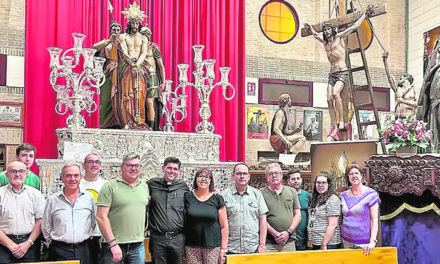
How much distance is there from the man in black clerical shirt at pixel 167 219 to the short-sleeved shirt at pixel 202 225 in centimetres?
7

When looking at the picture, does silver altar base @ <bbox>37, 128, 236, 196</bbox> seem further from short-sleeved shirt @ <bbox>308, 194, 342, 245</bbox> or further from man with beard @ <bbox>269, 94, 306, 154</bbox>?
short-sleeved shirt @ <bbox>308, 194, 342, 245</bbox>

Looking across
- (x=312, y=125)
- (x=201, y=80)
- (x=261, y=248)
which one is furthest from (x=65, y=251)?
(x=312, y=125)

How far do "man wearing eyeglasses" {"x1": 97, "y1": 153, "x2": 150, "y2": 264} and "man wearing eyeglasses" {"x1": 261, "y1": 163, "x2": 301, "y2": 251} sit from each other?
1202 millimetres

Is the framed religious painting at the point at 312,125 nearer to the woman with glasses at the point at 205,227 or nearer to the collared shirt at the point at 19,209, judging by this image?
the woman with glasses at the point at 205,227

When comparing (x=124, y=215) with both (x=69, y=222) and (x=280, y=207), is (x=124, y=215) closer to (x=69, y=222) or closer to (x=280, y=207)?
(x=69, y=222)

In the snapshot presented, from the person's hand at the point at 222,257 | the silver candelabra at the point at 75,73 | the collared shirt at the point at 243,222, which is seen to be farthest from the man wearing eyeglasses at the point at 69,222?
the silver candelabra at the point at 75,73

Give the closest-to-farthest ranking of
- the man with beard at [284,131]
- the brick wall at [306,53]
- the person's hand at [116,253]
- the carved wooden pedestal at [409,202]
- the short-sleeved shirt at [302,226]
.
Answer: the person's hand at [116,253] → the short-sleeved shirt at [302,226] → the carved wooden pedestal at [409,202] → the man with beard at [284,131] → the brick wall at [306,53]

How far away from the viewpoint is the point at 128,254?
15.2ft

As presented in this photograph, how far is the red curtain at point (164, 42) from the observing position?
8.87 metres

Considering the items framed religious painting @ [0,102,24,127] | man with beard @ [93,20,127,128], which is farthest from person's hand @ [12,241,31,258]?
framed religious painting @ [0,102,24,127]

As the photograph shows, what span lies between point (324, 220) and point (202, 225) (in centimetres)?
122

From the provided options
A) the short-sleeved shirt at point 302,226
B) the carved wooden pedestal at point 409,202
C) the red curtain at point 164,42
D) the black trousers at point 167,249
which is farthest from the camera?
the red curtain at point 164,42

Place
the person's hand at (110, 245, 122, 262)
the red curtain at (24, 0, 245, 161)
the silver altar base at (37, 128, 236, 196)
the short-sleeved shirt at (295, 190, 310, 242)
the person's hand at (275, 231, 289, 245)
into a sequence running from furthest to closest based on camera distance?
the red curtain at (24, 0, 245, 161) → the silver altar base at (37, 128, 236, 196) → the short-sleeved shirt at (295, 190, 310, 242) → the person's hand at (275, 231, 289, 245) → the person's hand at (110, 245, 122, 262)

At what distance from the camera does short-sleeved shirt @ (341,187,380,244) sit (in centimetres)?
502
